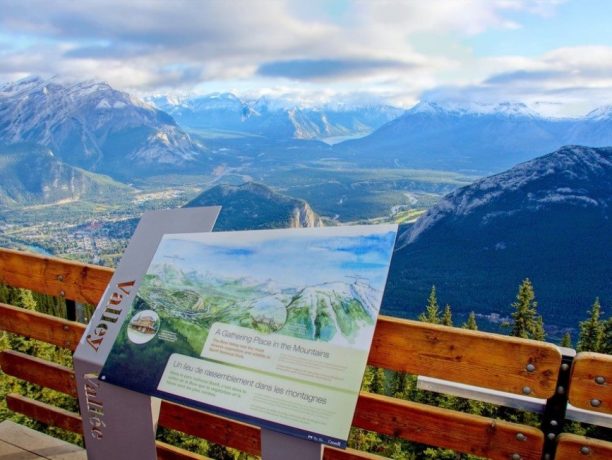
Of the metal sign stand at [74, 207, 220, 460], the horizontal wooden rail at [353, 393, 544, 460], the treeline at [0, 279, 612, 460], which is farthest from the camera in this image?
the treeline at [0, 279, 612, 460]

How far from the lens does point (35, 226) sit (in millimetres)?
185875

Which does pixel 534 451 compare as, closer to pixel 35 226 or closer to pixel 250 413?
pixel 250 413

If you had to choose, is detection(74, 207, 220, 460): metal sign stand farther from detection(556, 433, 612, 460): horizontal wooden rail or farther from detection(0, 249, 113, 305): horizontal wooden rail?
detection(556, 433, 612, 460): horizontal wooden rail

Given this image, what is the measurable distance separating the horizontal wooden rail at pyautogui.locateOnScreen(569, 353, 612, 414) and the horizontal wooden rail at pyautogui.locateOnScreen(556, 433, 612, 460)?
0.17m

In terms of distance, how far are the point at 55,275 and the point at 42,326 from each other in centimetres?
46

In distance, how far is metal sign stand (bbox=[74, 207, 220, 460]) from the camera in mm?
2602

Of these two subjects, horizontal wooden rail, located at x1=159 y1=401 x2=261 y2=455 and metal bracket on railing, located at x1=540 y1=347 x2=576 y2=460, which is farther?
horizontal wooden rail, located at x1=159 y1=401 x2=261 y2=455

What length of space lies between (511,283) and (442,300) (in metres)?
24.4

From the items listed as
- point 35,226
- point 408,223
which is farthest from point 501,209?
point 35,226

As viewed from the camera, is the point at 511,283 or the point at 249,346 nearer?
the point at 249,346

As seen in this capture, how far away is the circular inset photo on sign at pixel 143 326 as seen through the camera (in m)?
2.50

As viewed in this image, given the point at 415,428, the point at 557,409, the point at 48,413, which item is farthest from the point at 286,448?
the point at 48,413

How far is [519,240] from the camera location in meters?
152

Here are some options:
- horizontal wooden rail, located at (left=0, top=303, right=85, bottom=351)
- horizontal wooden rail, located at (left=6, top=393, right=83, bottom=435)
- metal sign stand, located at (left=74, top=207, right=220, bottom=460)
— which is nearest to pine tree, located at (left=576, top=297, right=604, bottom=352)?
horizontal wooden rail, located at (left=6, top=393, right=83, bottom=435)
